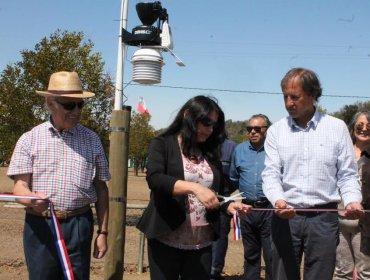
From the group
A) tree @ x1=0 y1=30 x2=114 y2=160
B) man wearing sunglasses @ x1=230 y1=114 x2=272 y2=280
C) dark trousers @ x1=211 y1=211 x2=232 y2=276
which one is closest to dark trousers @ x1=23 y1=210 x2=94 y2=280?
man wearing sunglasses @ x1=230 y1=114 x2=272 y2=280

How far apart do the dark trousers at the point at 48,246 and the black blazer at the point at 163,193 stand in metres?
0.42

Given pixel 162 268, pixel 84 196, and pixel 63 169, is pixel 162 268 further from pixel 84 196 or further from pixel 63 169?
pixel 63 169

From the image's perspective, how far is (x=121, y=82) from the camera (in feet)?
17.0

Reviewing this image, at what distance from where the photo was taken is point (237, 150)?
5.64 metres

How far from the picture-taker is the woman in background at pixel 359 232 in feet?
12.4

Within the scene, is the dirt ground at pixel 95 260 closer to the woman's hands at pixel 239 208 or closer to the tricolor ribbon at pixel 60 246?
the tricolor ribbon at pixel 60 246

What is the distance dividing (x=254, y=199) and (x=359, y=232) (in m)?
1.50

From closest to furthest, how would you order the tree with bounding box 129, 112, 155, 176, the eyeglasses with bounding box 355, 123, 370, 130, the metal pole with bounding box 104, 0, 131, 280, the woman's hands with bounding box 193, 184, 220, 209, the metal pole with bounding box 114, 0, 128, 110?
1. the woman's hands with bounding box 193, 184, 220, 209
2. the eyeglasses with bounding box 355, 123, 370, 130
3. the metal pole with bounding box 104, 0, 131, 280
4. the metal pole with bounding box 114, 0, 128, 110
5. the tree with bounding box 129, 112, 155, 176

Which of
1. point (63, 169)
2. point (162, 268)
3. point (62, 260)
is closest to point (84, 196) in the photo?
point (63, 169)

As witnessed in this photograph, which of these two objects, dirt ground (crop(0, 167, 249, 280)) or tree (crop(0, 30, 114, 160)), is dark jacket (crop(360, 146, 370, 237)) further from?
tree (crop(0, 30, 114, 160))

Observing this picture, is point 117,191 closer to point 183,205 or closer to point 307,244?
point 183,205

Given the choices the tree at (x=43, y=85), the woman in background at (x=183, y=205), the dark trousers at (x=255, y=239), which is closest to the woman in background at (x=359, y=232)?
the dark trousers at (x=255, y=239)

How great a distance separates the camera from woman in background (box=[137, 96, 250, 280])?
2896 mm

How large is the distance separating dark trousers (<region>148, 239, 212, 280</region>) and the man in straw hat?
47 centimetres
